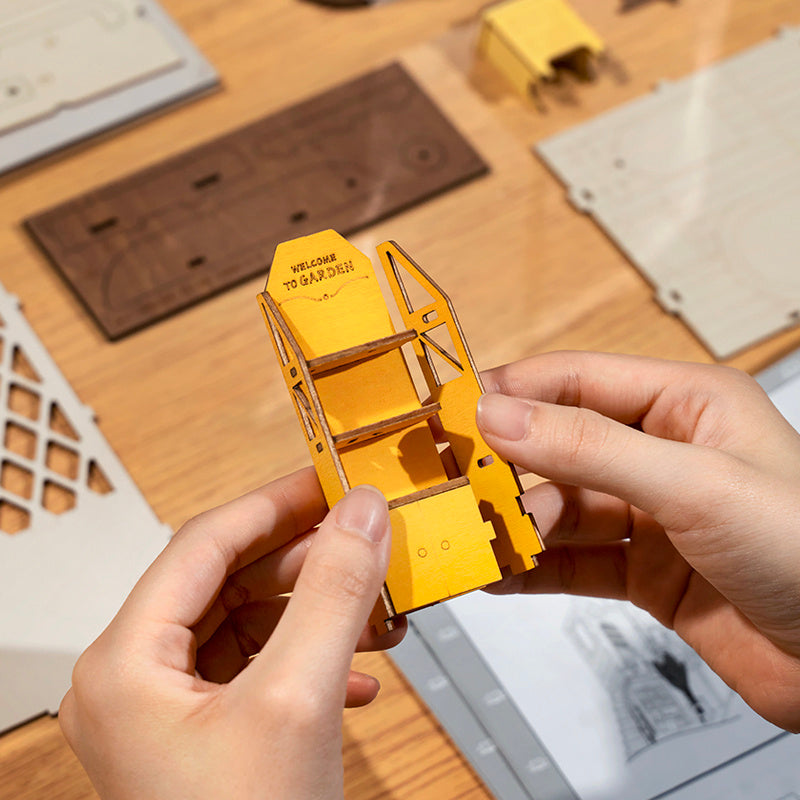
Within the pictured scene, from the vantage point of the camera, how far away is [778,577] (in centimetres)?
54

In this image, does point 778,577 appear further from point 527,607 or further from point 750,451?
point 527,607

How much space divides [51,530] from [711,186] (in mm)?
778

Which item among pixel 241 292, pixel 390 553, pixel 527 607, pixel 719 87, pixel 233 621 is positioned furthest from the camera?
pixel 719 87

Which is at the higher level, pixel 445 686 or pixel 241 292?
pixel 241 292

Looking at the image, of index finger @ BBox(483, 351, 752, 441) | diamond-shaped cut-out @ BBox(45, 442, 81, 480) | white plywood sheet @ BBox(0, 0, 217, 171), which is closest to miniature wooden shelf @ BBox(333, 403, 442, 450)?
index finger @ BBox(483, 351, 752, 441)

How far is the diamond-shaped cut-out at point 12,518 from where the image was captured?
779 mm

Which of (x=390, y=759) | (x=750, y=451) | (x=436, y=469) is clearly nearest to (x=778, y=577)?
(x=750, y=451)

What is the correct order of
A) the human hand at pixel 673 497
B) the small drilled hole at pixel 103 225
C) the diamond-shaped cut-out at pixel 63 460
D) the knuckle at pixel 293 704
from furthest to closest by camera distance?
the small drilled hole at pixel 103 225 → the diamond-shaped cut-out at pixel 63 460 → the human hand at pixel 673 497 → the knuckle at pixel 293 704

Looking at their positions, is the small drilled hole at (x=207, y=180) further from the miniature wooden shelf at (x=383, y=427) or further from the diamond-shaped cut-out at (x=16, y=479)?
the miniature wooden shelf at (x=383, y=427)

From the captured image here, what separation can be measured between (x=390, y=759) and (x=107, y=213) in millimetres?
627

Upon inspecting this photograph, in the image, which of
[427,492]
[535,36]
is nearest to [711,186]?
[535,36]

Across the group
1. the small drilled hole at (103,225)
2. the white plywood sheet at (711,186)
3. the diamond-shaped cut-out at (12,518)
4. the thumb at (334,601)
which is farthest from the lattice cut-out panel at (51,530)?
the white plywood sheet at (711,186)

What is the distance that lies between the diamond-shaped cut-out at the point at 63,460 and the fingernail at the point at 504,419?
1.49 ft

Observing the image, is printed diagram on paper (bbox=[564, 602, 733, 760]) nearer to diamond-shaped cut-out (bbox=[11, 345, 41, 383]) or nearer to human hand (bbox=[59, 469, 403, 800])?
human hand (bbox=[59, 469, 403, 800])
